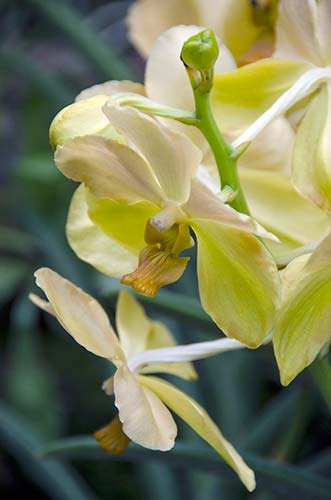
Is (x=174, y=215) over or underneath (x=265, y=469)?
over

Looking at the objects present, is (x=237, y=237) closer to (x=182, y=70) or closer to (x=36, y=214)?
(x=182, y=70)

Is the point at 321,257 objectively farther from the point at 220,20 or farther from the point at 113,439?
the point at 220,20

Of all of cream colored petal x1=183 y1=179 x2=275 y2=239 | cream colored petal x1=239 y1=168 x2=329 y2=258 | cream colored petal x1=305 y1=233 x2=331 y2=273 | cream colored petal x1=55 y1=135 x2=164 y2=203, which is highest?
cream colored petal x1=55 y1=135 x2=164 y2=203

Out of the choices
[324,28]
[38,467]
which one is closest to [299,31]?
[324,28]

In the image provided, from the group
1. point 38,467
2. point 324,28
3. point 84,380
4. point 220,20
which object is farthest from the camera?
point 84,380

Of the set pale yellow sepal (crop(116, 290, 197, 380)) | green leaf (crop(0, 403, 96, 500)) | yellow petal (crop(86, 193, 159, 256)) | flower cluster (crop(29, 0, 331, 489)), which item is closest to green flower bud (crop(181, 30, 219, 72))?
flower cluster (crop(29, 0, 331, 489))

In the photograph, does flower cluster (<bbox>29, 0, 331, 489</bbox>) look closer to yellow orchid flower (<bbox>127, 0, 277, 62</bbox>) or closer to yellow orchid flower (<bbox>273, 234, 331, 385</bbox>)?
yellow orchid flower (<bbox>273, 234, 331, 385</bbox>)

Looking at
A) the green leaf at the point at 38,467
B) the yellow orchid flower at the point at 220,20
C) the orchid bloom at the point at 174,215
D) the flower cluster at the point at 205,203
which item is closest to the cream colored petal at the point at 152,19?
the yellow orchid flower at the point at 220,20
